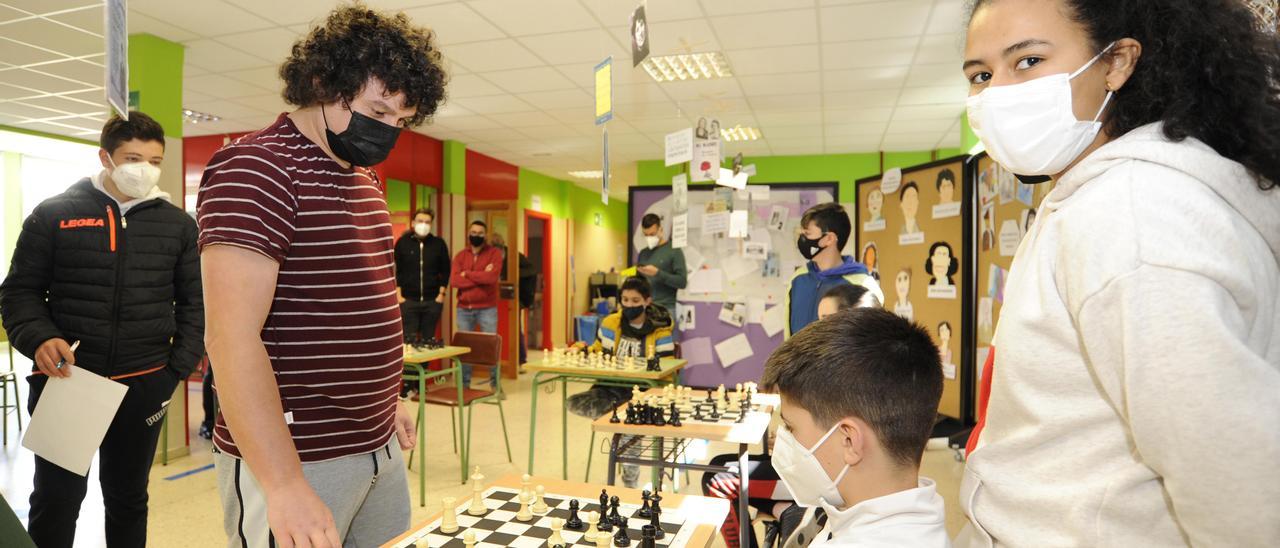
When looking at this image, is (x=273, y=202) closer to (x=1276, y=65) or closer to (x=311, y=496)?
(x=311, y=496)

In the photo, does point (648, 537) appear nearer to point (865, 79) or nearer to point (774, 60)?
point (774, 60)

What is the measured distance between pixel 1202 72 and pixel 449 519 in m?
1.62

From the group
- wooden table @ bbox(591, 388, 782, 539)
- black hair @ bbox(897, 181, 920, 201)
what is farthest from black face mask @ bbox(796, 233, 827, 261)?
black hair @ bbox(897, 181, 920, 201)

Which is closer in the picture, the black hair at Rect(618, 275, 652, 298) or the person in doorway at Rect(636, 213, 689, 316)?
the black hair at Rect(618, 275, 652, 298)

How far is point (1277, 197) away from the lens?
2.65 feet

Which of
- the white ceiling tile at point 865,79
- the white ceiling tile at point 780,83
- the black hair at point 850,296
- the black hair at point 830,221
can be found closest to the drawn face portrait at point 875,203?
the white ceiling tile at point 865,79

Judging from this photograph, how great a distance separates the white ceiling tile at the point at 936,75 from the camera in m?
5.71

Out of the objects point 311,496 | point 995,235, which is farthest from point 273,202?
point 995,235

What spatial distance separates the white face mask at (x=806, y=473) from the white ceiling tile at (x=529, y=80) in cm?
503

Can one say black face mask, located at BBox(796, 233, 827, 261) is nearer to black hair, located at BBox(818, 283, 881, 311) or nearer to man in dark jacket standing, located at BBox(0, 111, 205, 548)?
black hair, located at BBox(818, 283, 881, 311)

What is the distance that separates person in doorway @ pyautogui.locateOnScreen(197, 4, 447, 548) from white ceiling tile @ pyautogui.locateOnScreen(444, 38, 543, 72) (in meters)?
3.96

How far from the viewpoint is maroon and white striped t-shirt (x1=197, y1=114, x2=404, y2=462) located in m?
1.15

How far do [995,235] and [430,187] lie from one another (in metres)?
6.79

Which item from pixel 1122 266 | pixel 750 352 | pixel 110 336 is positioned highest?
pixel 1122 266
